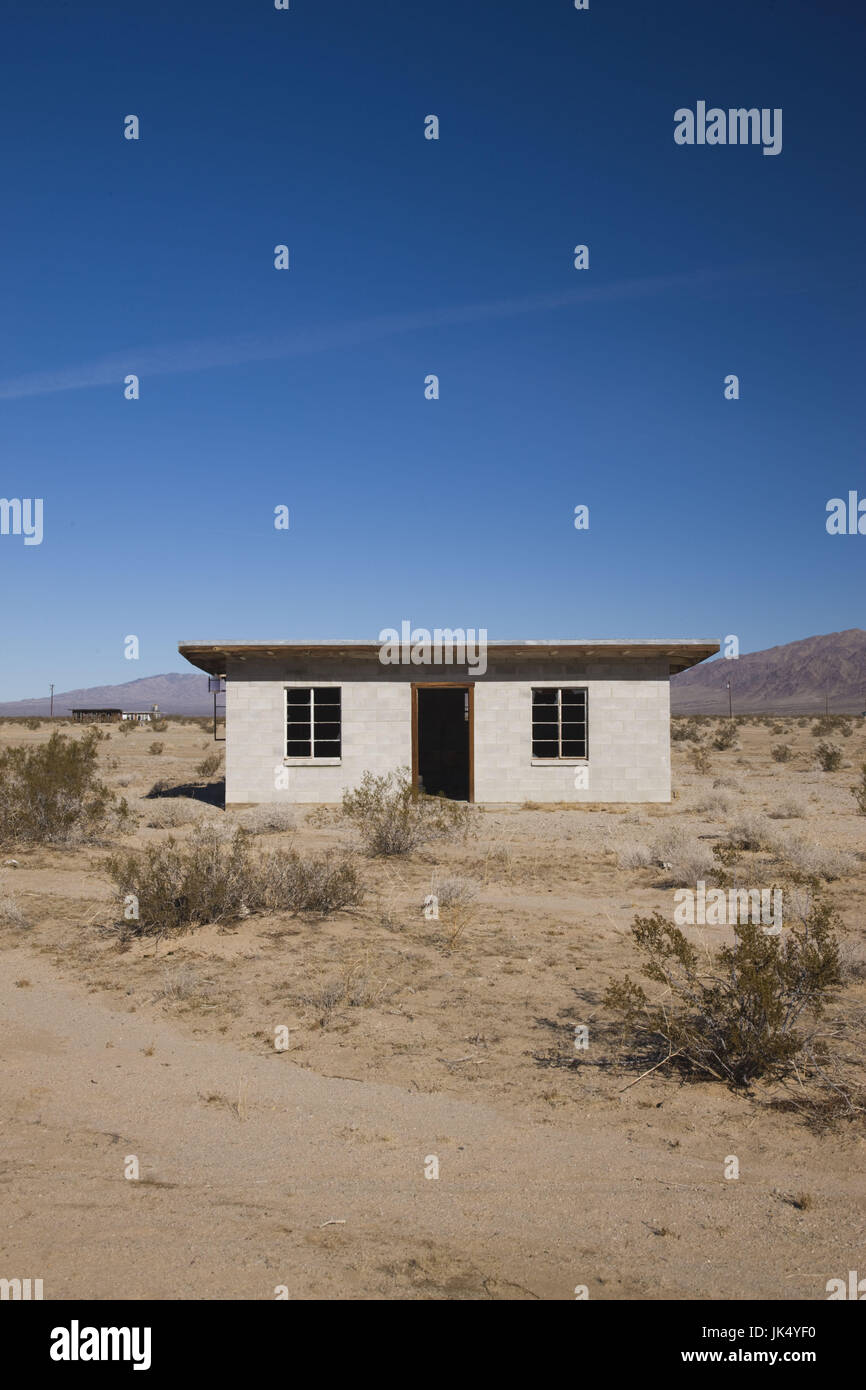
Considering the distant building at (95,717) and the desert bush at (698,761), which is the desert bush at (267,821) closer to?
the desert bush at (698,761)

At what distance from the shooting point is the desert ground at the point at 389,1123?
3.19 metres

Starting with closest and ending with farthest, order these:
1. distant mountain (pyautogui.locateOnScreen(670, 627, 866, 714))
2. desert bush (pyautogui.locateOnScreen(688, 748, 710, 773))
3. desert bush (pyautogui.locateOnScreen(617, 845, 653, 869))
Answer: desert bush (pyautogui.locateOnScreen(617, 845, 653, 869))
desert bush (pyautogui.locateOnScreen(688, 748, 710, 773))
distant mountain (pyautogui.locateOnScreen(670, 627, 866, 714))

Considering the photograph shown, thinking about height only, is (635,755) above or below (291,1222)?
above

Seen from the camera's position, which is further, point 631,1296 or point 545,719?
point 545,719

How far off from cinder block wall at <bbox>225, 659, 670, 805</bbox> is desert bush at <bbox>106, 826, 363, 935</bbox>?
25.3ft

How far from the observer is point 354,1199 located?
3648mm

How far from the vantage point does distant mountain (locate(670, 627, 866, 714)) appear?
14612 centimetres

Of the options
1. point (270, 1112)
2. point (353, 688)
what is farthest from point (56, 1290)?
point (353, 688)

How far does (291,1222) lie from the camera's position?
3.45 metres

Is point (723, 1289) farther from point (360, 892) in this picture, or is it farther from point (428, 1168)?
point (360, 892)

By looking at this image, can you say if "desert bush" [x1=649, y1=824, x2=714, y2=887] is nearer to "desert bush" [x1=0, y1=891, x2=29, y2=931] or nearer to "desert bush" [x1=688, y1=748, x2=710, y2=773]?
"desert bush" [x1=0, y1=891, x2=29, y2=931]

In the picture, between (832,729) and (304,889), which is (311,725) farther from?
(832,729)

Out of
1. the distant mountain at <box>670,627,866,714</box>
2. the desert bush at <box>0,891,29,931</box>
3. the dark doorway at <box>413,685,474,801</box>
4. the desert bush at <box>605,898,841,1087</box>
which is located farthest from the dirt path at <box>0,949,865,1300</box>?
the distant mountain at <box>670,627,866,714</box>
